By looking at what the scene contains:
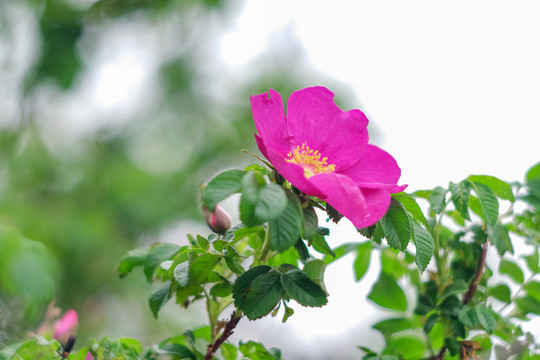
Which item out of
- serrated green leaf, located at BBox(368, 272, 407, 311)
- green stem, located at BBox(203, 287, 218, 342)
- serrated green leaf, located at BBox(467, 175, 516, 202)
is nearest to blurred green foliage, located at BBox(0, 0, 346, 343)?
serrated green leaf, located at BBox(368, 272, 407, 311)

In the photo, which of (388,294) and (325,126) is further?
(388,294)

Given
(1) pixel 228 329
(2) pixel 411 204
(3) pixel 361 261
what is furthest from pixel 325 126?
(3) pixel 361 261

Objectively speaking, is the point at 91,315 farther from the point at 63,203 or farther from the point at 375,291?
the point at 375,291

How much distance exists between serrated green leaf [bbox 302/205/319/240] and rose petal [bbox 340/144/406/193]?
10 centimetres

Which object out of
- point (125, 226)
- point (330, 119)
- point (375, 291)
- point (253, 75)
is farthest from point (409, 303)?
point (253, 75)

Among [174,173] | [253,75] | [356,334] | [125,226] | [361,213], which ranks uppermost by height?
[361,213]

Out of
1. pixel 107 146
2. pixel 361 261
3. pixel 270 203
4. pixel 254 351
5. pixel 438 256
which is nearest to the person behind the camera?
pixel 270 203

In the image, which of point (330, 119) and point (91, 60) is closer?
point (330, 119)

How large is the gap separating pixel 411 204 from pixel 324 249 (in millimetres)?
106

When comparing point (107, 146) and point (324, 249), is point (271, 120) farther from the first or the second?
point (107, 146)

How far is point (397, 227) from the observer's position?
0.51 metres

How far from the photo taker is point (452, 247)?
27.9 inches

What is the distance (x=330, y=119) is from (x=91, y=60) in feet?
10.9

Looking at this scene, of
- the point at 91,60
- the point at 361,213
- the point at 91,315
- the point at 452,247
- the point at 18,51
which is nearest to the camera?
the point at 361,213
